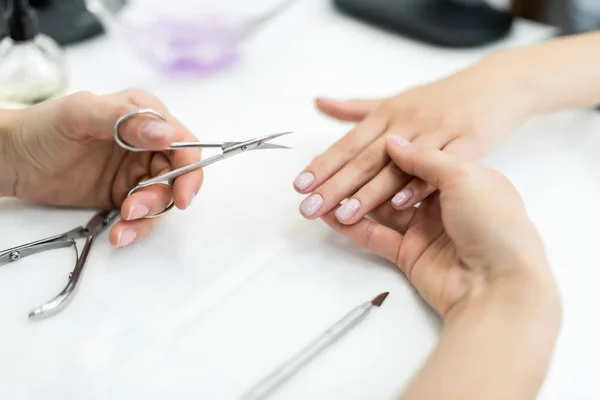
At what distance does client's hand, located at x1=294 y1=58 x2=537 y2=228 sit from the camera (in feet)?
1.86

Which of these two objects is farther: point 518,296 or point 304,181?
point 304,181

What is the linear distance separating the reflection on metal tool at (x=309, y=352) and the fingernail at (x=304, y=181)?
0.43 feet

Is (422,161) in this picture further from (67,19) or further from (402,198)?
(67,19)

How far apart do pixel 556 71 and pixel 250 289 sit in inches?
16.4

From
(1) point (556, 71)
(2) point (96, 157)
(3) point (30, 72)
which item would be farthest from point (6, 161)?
(1) point (556, 71)

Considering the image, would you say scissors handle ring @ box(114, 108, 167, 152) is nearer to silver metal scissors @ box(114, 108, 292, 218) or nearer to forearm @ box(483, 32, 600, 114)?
silver metal scissors @ box(114, 108, 292, 218)

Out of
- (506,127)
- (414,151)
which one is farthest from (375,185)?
(506,127)

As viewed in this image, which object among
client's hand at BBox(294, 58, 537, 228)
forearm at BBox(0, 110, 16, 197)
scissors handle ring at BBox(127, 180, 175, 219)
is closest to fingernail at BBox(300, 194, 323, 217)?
client's hand at BBox(294, 58, 537, 228)

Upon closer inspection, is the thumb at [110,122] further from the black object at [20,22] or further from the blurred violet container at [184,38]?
the blurred violet container at [184,38]

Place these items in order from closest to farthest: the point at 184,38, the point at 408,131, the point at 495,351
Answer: the point at 495,351 < the point at 408,131 < the point at 184,38

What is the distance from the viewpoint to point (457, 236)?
50cm

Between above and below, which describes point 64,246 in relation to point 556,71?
below

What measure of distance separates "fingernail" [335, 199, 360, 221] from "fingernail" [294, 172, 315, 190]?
0.15ft

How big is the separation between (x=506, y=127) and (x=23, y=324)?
0.47 meters
